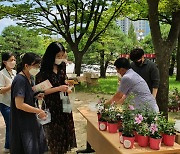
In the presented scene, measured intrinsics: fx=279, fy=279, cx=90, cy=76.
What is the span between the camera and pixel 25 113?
9.15 ft

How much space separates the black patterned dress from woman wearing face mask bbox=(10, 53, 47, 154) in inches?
17.0

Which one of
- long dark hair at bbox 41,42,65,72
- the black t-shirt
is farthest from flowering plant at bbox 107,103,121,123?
the black t-shirt

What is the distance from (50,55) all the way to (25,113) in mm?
746

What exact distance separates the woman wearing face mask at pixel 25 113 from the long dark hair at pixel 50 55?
1.19ft

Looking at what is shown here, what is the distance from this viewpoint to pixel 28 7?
10.8 m

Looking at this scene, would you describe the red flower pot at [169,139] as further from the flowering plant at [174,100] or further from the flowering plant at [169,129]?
the flowering plant at [174,100]

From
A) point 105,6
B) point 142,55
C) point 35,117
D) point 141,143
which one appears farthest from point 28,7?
point 141,143

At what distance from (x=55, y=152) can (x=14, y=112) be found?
0.94m

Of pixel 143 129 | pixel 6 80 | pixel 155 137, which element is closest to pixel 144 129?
pixel 143 129

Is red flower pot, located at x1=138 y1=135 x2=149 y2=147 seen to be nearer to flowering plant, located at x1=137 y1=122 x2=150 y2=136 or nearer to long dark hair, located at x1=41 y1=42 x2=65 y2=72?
flowering plant, located at x1=137 y1=122 x2=150 y2=136

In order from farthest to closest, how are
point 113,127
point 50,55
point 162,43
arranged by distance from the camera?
1. point 162,43
2. point 50,55
3. point 113,127

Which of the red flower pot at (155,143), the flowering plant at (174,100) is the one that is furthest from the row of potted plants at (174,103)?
the red flower pot at (155,143)

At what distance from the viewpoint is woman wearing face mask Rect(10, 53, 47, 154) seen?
269cm

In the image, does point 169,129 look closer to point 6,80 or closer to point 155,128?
point 155,128
